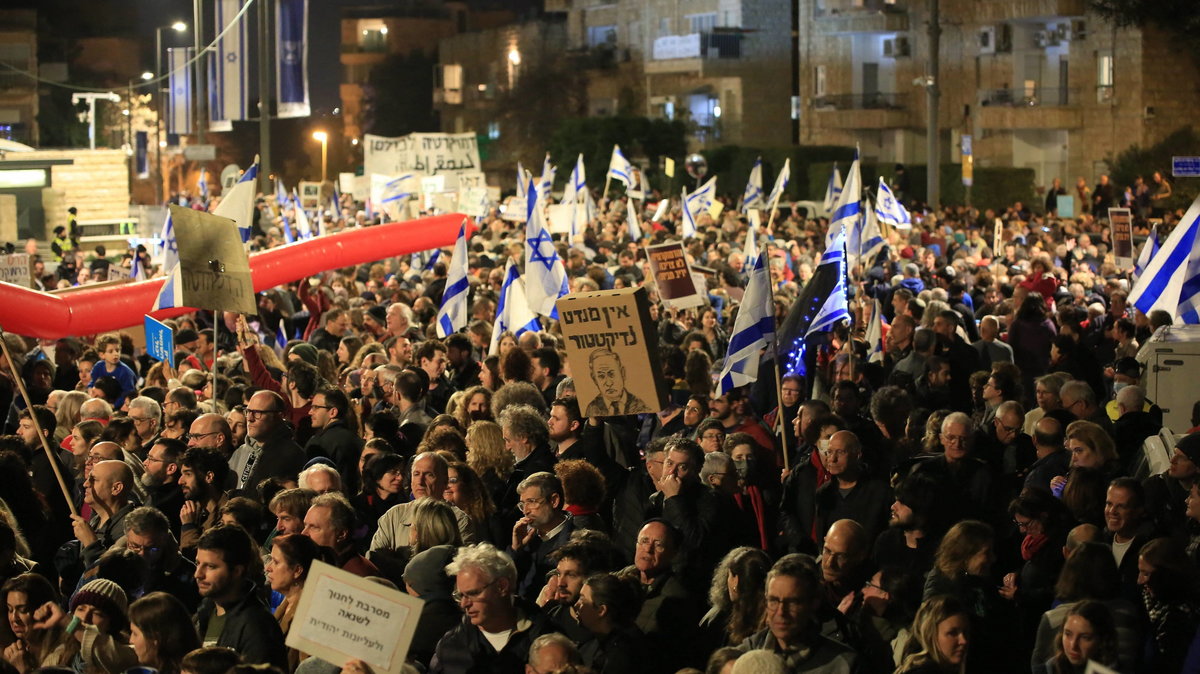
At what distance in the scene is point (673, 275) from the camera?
1521 cm

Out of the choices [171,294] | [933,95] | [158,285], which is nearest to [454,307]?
[158,285]

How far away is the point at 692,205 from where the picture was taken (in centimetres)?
2653

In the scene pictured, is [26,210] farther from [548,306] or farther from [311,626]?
[311,626]

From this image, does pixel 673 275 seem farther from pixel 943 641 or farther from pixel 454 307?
pixel 943 641

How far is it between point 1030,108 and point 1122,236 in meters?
29.3

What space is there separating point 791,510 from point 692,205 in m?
18.2

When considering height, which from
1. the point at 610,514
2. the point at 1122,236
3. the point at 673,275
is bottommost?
the point at 610,514

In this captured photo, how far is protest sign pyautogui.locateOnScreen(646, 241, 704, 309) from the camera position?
49.5 feet

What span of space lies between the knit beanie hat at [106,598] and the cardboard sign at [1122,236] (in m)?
14.8

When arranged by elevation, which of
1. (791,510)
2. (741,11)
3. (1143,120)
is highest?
→ (741,11)

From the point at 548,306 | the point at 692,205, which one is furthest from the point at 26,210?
the point at 548,306

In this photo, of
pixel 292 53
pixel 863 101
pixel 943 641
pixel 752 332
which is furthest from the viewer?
pixel 863 101

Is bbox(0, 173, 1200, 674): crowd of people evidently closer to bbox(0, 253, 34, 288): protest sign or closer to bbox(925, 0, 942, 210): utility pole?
bbox(0, 253, 34, 288): protest sign

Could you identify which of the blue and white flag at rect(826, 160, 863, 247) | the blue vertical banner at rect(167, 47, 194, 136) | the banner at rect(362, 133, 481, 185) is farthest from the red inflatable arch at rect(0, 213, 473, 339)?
the blue vertical banner at rect(167, 47, 194, 136)
